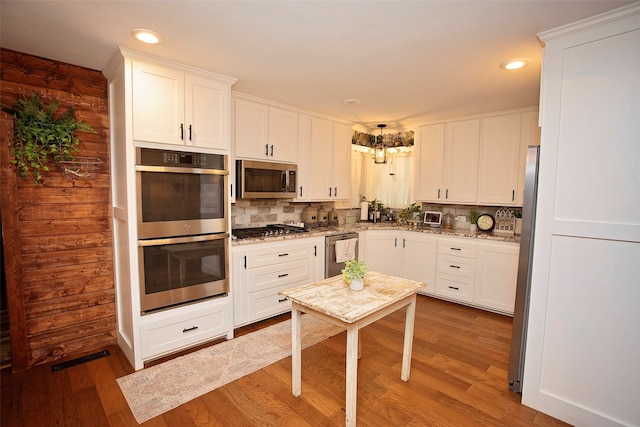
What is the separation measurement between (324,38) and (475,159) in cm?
276

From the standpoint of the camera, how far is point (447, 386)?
2264mm

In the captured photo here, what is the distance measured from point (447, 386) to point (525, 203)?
1420 millimetres

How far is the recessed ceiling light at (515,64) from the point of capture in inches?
92.3

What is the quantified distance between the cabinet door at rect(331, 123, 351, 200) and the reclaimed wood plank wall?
2586 millimetres

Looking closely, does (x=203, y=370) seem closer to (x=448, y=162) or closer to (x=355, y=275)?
(x=355, y=275)

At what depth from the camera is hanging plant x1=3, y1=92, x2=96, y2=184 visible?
2.26 meters

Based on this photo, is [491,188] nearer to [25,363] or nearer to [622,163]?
[622,163]

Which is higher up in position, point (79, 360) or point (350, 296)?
point (350, 296)

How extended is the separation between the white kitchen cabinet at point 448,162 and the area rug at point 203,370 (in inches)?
94.5

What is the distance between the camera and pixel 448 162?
418cm

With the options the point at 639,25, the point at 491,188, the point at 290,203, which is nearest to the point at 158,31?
the point at 290,203

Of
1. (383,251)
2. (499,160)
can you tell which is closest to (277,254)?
(383,251)

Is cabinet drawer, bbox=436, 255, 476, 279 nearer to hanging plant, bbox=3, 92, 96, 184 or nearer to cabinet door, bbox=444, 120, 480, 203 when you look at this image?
cabinet door, bbox=444, 120, 480, 203

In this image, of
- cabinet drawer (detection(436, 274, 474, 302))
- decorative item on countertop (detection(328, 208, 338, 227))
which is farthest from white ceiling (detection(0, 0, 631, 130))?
cabinet drawer (detection(436, 274, 474, 302))
